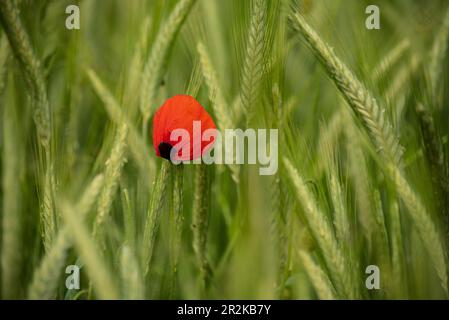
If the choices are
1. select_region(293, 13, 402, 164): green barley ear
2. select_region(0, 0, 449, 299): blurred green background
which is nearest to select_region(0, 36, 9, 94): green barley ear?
select_region(0, 0, 449, 299): blurred green background

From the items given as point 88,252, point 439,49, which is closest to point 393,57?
point 439,49

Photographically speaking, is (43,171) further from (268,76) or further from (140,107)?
(268,76)

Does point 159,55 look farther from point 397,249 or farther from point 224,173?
point 397,249

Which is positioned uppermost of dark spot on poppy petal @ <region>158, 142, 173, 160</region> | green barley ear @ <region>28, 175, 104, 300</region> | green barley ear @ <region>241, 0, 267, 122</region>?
green barley ear @ <region>241, 0, 267, 122</region>

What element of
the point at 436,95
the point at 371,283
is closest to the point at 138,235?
the point at 371,283

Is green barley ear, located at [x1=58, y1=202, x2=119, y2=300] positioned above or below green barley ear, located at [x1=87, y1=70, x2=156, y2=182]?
below

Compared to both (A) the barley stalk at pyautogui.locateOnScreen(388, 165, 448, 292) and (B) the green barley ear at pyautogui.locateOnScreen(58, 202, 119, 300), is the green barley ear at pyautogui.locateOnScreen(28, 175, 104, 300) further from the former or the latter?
(A) the barley stalk at pyautogui.locateOnScreen(388, 165, 448, 292)

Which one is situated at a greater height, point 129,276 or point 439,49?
point 439,49

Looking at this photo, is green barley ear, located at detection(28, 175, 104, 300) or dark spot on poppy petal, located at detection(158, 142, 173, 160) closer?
green barley ear, located at detection(28, 175, 104, 300)
